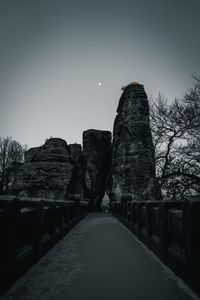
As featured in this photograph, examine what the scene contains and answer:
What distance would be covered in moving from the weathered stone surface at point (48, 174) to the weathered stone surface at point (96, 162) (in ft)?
16.6

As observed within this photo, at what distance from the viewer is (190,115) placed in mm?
10852

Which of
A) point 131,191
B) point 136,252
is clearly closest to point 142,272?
point 136,252

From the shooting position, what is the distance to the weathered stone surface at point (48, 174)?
29188 millimetres

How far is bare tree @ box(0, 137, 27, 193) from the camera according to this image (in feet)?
111

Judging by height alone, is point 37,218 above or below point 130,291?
above

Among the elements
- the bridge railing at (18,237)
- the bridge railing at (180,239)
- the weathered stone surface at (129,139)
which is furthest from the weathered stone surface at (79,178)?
the bridge railing at (180,239)

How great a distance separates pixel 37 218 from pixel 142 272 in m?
2.33

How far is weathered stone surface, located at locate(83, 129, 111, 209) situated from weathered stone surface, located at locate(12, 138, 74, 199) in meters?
5.06

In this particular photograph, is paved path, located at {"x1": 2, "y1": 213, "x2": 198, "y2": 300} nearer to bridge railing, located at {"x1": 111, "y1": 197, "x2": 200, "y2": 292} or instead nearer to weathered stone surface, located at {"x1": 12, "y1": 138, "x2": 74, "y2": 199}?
bridge railing, located at {"x1": 111, "y1": 197, "x2": 200, "y2": 292}

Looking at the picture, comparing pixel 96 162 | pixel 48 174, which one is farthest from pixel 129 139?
pixel 48 174

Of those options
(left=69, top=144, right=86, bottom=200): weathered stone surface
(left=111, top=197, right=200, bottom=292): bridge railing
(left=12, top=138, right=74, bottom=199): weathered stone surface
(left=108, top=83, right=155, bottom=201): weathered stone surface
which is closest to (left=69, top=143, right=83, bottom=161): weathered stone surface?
(left=69, top=144, right=86, bottom=200): weathered stone surface

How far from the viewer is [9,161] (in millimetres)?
35312

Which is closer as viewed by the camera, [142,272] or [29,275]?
[29,275]

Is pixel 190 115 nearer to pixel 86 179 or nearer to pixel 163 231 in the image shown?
pixel 163 231
